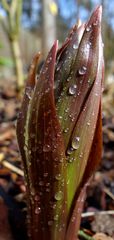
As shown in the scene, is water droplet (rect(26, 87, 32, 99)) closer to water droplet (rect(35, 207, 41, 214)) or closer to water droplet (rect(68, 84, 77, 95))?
water droplet (rect(68, 84, 77, 95))

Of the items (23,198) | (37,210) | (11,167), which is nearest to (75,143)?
(37,210)

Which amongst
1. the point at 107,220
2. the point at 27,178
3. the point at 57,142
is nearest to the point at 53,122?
the point at 57,142

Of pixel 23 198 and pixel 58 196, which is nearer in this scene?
pixel 58 196

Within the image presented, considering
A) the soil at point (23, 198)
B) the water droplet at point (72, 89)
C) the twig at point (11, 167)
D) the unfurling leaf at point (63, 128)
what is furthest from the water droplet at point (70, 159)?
the twig at point (11, 167)

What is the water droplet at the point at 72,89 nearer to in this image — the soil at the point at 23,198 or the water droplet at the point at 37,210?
the water droplet at the point at 37,210

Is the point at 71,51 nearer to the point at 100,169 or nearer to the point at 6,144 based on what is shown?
the point at 100,169

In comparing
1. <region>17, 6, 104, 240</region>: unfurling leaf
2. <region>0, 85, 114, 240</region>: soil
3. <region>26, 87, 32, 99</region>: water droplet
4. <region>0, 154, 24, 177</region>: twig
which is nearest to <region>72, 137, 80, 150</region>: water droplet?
<region>17, 6, 104, 240</region>: unfurling leaf

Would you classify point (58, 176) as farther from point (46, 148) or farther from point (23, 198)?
point (23, 198)

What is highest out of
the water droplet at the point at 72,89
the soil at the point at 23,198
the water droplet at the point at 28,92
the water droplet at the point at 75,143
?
the water droplet at the point at 28,92
